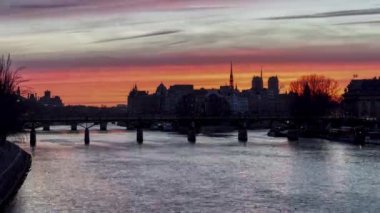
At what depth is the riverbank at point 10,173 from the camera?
4322 centimetres

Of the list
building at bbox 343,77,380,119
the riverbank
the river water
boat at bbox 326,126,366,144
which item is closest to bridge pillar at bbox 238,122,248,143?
boat at bbox 326,126,366,144

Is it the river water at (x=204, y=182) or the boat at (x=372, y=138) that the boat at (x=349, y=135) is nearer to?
the boat at (x=372, y=138)

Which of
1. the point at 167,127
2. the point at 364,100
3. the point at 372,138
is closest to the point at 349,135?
the point at 372,138

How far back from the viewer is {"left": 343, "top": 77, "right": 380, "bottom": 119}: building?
146 metres

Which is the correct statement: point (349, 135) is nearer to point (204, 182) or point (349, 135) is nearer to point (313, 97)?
point (313, 97)

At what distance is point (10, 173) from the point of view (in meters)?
50.7

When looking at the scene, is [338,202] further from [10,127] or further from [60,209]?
[10,127]

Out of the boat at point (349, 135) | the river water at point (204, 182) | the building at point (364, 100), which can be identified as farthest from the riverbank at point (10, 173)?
Result: the building at point (364, 100)

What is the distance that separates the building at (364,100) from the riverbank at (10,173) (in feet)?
300

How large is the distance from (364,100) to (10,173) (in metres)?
107

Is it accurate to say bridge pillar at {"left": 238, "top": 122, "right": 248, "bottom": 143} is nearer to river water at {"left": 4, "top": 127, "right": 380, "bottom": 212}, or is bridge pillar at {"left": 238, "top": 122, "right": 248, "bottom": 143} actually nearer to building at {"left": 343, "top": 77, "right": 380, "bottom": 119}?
river water at {"left": 4, "top": 127, "right": 380, "bottom": 212}

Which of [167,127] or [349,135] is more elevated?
[167,127]

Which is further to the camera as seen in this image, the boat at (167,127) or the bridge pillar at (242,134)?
the boat at (167,127)

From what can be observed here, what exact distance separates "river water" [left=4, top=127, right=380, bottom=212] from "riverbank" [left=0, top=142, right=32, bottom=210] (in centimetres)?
61
